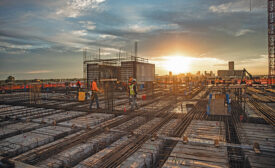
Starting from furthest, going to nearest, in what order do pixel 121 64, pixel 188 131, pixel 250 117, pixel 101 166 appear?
pixel 121 64, pixel 250 117, pixel 188 131, pixel 101 166

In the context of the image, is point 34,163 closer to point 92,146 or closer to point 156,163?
point 92,146

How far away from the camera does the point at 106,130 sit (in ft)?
17.6

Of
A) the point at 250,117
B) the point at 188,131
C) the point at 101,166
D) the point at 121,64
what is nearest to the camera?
the point at 101,166

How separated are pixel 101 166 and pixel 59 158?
118 centimetres

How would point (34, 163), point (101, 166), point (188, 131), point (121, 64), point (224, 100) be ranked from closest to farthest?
point (101, 166) < point (34, 163) < point (188, 131) < point (224, 100) < point (121, 64)

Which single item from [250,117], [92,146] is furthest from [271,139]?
[92,146]

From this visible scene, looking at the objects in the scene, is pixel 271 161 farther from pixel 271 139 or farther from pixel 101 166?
pixel 101 166

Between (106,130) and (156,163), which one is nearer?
(156,163)

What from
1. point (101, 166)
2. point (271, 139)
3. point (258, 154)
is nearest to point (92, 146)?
point (101, 166)

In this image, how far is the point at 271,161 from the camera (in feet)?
10.9

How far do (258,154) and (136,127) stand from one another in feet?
11.9

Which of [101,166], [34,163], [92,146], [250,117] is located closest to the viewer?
[101,166]

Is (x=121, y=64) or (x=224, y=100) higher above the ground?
(x=121, y=64)

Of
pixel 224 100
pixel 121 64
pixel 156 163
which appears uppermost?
pixel 121 64
